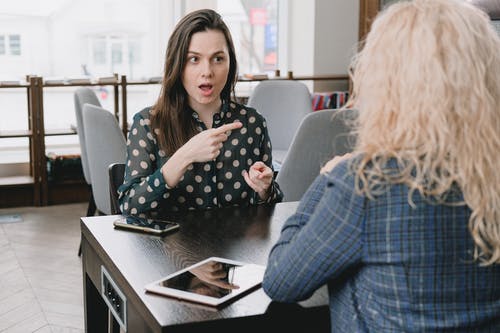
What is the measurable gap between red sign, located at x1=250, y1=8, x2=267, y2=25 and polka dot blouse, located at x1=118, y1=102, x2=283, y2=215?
4306mm

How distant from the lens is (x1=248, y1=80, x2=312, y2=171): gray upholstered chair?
16.5ft

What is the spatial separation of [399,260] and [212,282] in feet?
1.63

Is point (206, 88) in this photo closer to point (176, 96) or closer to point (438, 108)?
point (176, 96)

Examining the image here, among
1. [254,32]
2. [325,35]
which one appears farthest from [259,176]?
[254,32]

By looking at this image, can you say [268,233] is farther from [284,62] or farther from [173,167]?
[284,62]

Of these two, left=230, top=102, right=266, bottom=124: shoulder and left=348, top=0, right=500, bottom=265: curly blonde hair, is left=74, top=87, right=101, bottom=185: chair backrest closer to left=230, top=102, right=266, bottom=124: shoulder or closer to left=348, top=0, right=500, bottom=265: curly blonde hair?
left=230, top=102, right=266, bottom=124: shoulder

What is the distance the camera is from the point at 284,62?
6.58 metres

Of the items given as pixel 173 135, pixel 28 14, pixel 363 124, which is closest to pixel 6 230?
pixel 28 14

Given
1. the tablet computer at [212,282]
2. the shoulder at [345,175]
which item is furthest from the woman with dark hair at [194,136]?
the shoulder at [345,175]

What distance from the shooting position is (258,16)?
664 cm

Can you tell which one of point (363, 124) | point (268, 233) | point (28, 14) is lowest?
point (268, 233)

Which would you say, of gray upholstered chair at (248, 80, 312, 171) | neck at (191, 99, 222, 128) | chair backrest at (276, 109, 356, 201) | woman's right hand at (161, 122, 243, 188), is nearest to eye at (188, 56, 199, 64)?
neck at (191, 99, 222, 128)

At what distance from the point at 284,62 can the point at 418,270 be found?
5.54 m

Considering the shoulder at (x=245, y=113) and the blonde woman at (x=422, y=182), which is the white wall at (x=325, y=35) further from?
the blonde woman at (x=422, y=182)
